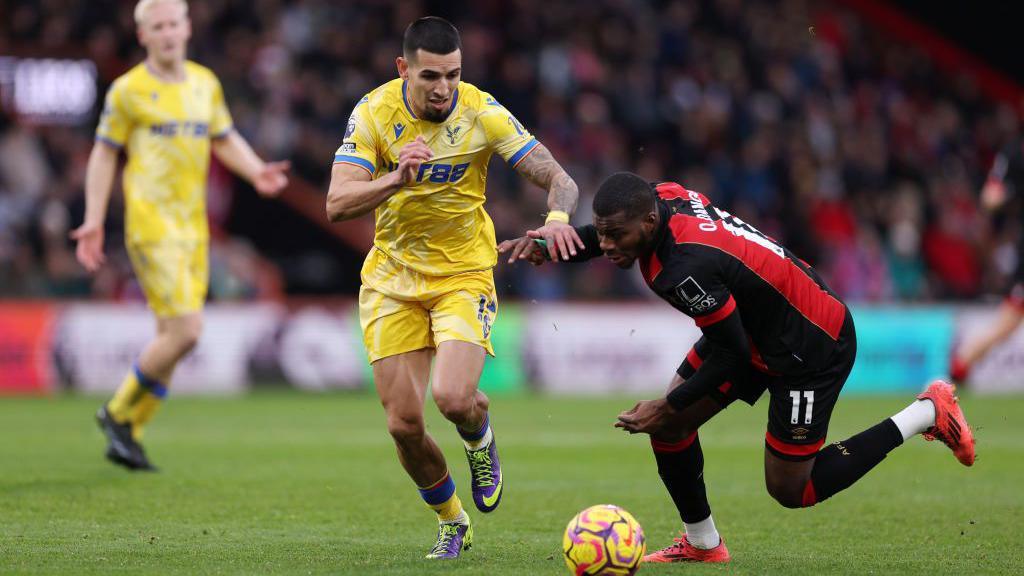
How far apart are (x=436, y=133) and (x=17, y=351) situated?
456 inches

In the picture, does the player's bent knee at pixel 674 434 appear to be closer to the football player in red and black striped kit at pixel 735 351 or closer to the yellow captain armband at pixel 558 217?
the football player in red and black striped kit at pixel 735 351

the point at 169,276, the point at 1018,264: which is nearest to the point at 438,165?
the point at 169,276

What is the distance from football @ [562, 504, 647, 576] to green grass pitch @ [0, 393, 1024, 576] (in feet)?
1.07

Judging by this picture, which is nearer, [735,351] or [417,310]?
[735,351]

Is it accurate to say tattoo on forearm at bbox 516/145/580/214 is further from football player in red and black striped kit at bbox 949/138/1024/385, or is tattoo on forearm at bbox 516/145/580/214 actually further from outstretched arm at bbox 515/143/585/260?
football player in red and black striped kit at bbox 949/138/1024/385

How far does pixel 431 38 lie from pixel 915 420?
9.92 ft

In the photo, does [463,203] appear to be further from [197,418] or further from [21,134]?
[21,134]

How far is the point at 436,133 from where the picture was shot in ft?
22.0

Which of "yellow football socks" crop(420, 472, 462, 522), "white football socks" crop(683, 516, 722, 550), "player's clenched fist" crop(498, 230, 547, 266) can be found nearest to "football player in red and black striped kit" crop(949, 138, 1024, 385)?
"white football socks" crop(683, 516, 722, 550)

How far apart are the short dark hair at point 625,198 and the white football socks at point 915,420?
1.81 m

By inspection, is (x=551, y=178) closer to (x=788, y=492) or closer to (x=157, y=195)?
(x=788, y=492)

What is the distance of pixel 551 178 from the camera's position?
670 cm

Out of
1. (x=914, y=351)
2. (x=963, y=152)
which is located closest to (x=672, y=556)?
(x=914, y=351)

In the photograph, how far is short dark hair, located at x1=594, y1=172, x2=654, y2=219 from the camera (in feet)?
19.2
